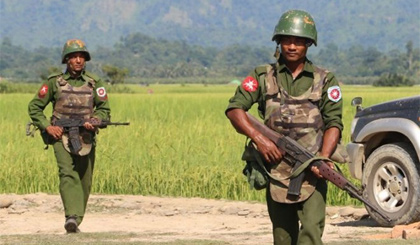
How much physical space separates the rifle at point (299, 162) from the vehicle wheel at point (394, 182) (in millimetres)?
3779

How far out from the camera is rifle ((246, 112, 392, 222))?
6.90m

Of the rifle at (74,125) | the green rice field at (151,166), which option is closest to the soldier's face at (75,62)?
the rifle at (74,125)

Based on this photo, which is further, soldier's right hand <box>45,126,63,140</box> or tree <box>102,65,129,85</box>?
tree <box>102,65,129,85</box>

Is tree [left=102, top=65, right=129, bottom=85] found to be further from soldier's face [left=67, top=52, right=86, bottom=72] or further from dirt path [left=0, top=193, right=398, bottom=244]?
soldier's face [left=67, top=52, right=86, bottom=72]

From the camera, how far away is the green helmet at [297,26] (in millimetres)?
6914

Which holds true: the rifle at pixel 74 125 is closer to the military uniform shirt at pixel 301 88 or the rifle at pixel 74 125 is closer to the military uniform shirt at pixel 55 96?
the military uniform shirt at pixel 55 96

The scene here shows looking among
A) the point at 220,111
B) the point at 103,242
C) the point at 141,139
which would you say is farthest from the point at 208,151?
the point at 220,111

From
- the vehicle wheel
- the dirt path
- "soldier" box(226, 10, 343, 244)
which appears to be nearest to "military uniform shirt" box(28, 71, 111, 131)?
the dirt path

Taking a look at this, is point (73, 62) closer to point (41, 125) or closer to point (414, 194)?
point (41, 125)

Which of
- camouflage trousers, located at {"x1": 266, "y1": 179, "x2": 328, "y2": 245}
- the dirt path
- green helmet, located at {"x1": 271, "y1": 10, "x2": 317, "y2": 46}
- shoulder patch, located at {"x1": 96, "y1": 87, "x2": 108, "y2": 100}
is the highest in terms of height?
green helmet, located at {"x1": 271, "y1": 10, "x2": 317, "y2": 46}

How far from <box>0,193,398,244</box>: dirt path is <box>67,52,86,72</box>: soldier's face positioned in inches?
60.0

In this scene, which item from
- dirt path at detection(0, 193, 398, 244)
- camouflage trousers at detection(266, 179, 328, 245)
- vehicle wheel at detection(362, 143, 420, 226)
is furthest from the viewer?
dirt path at detection(0, 193, 398, 244)

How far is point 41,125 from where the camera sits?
10758mm

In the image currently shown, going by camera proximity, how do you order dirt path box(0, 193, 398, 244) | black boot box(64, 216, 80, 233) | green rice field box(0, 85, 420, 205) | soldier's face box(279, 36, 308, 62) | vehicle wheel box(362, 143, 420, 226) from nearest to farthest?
soldier's face box(279, 36, 308, 62) → black boot box(64, 216, 80, 233) → vehicle wheel box(362, 143, 420, 226) → dirt path box(0, 193, 398, 244) → green rice field box(0, 85, 420, 205)
